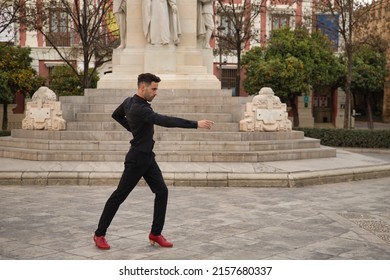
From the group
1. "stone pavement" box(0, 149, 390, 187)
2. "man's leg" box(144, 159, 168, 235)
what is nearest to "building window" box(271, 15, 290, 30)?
"stone pavement" box(0, 149, 390, 187)

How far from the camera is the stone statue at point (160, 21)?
53.1 feet

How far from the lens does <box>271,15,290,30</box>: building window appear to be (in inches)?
1553

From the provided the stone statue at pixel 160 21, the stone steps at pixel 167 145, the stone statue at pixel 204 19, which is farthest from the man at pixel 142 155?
the stone statue at pixel 204 19

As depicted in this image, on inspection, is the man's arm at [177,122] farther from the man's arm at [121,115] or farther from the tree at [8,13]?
the tree at [8,13]

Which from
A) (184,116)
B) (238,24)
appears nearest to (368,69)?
(238,24)

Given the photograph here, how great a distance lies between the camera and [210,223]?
7746mm

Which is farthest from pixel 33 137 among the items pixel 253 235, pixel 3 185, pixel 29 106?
pixel 253 235

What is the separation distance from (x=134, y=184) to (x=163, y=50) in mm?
10672

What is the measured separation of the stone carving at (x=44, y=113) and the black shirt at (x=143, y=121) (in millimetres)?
8191

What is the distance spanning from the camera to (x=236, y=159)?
12703mm

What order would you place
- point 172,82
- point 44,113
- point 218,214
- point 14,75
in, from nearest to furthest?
point 218,214
point 44,113
point 172,82
point 14,75

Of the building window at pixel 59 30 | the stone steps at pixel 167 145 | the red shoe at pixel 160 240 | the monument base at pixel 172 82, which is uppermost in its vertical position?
the building window at pixel 59 30

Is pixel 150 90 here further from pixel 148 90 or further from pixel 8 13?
pixel 8 13

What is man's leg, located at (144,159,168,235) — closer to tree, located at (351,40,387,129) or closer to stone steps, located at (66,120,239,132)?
stone steps, located at (66,120,239,132)
